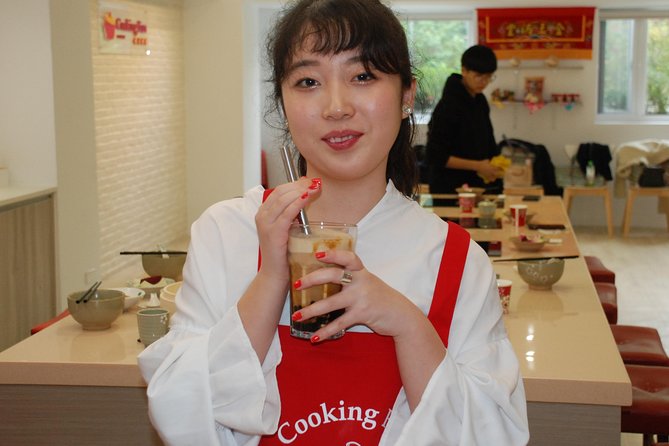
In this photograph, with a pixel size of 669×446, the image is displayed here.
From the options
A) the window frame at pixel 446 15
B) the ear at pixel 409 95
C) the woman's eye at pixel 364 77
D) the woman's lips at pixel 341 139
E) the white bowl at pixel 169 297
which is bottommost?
the white bowl at pixel 169 297

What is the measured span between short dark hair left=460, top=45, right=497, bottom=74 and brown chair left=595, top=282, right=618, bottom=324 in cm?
150

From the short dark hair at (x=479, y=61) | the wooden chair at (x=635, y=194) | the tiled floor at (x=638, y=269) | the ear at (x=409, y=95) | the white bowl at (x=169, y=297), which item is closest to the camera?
the ear at (x=409, y=95)

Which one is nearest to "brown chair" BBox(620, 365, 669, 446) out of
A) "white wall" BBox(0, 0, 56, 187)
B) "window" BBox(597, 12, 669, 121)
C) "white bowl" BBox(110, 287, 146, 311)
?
"white bowl" BBox(110, 287, 146, 311)

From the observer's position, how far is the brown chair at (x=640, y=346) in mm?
3475

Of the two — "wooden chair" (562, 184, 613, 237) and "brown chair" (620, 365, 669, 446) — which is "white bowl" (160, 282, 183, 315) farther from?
"wooden chair" (562, 184, 613, 237)

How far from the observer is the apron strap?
4.65 ft

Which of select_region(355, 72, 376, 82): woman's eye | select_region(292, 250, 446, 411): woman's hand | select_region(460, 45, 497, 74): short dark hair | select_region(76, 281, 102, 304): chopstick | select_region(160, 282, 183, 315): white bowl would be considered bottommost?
select_region(160, 282, 183, 315): white bowl

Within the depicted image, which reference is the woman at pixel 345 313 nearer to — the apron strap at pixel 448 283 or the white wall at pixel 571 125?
the apron strap at pixel 448 283

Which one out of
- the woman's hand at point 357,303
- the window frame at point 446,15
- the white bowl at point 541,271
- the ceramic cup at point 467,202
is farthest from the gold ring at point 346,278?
the window frame at point 446,15

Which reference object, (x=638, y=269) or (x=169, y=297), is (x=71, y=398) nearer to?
(x=169, y=297)

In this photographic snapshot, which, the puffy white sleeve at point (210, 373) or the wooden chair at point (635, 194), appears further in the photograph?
the wooden chair at point (635, 194)

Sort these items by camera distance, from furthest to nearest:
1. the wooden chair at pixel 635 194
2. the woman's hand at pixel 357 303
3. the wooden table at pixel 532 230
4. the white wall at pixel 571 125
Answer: the white wall at pixel 571 125, the wooden chair at pixel 635 194, the wooden table at pixel 532 230, the woman's hand at pixel 357 303

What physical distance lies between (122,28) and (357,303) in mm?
6388

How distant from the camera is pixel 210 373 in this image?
4.46 ft
